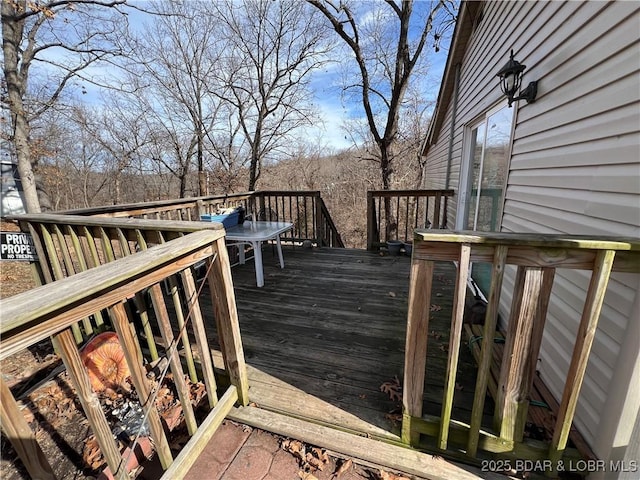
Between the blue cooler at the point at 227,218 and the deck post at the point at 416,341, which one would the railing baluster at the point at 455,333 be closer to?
the deck post at the point at 416,341

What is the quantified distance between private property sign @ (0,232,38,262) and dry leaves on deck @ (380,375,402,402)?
2842 millimetres

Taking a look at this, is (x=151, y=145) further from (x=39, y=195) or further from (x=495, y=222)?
(x=495, y=222)

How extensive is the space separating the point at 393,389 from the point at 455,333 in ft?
2.66

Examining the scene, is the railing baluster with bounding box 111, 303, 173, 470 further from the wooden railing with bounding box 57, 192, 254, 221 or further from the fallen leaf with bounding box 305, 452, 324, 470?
the wooden railing with bounding box 57, 192, 254, 221

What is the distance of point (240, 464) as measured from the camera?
1.46 m

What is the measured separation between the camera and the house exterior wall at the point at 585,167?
129 centimetres

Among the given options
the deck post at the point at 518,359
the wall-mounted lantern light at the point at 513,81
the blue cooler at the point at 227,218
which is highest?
the wall-mounted lantern light at the point at 513,81

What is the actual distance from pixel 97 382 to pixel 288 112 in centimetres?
1038

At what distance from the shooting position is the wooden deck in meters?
1.76

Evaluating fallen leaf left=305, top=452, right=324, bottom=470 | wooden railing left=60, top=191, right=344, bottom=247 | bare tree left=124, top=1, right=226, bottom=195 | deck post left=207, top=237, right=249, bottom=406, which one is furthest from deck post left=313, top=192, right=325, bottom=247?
bare tree left=124, top=1, right=226, bottom=195

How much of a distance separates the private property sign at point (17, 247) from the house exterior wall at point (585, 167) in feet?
12.2

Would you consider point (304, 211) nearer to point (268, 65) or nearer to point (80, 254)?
point (80, 254)

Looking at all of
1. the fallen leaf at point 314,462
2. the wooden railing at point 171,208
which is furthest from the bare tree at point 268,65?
the fallen leaf at point 314,462

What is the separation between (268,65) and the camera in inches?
382
